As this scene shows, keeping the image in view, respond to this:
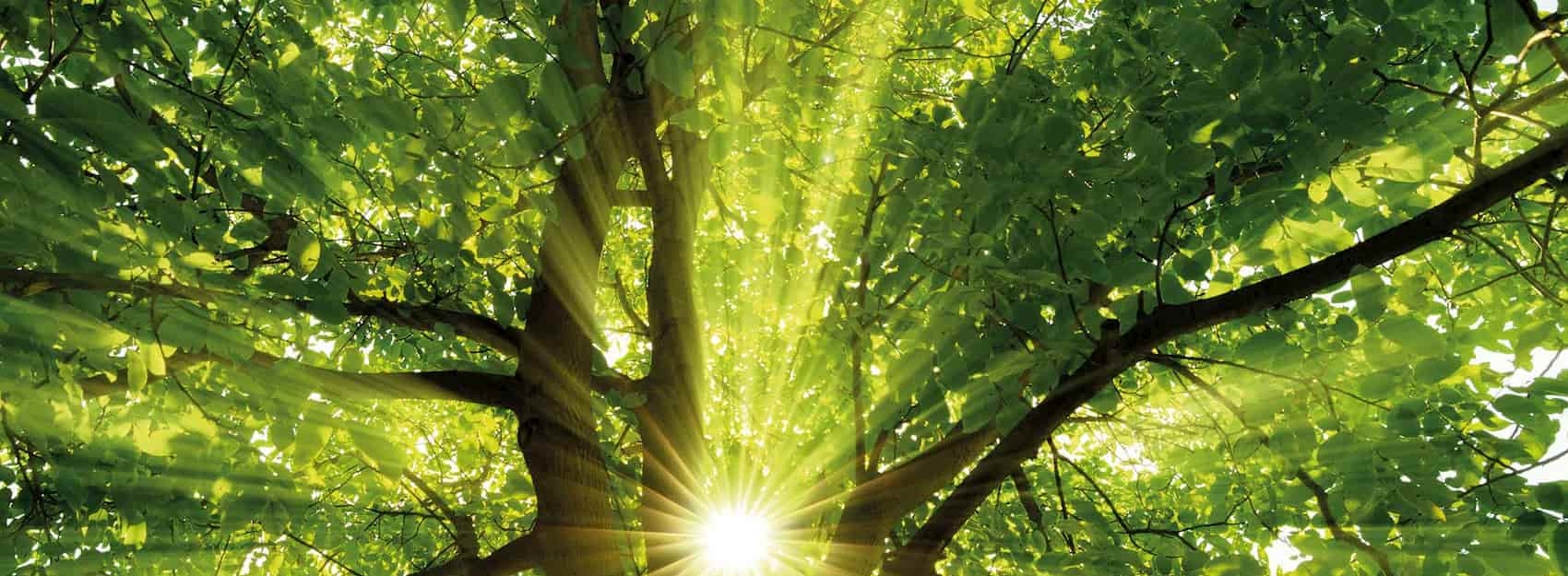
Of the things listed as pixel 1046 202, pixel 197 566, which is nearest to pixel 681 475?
pixel 1046 202

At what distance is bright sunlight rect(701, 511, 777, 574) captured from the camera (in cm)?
467

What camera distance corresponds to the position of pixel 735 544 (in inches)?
195

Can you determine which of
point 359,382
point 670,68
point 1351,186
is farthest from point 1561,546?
point 359,382

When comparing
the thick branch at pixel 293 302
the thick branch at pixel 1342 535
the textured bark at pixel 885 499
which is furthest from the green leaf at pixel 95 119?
the thick branch at pixel 1342 535

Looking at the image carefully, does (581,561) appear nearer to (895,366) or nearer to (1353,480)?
(895,366)

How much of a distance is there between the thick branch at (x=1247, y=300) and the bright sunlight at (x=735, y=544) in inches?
55.1

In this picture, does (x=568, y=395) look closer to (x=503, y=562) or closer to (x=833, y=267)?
(x=503, y=562)

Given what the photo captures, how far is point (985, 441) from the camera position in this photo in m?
4.62

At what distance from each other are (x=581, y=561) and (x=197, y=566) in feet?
8.98

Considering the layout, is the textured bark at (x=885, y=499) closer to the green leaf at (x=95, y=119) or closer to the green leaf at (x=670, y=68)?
the green leaf at (x=670, y=68)

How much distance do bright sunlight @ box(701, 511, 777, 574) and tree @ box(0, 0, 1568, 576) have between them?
0.12 meters

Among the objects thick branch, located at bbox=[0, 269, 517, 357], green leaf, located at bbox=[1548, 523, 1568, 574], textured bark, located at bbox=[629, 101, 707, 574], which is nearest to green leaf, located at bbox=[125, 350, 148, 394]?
thick branch, located at bbox=[0, 269, 517, 357]

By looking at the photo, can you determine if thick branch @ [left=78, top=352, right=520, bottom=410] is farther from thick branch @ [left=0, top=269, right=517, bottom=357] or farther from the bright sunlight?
the bright sunlight

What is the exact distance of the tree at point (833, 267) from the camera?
101 inches
